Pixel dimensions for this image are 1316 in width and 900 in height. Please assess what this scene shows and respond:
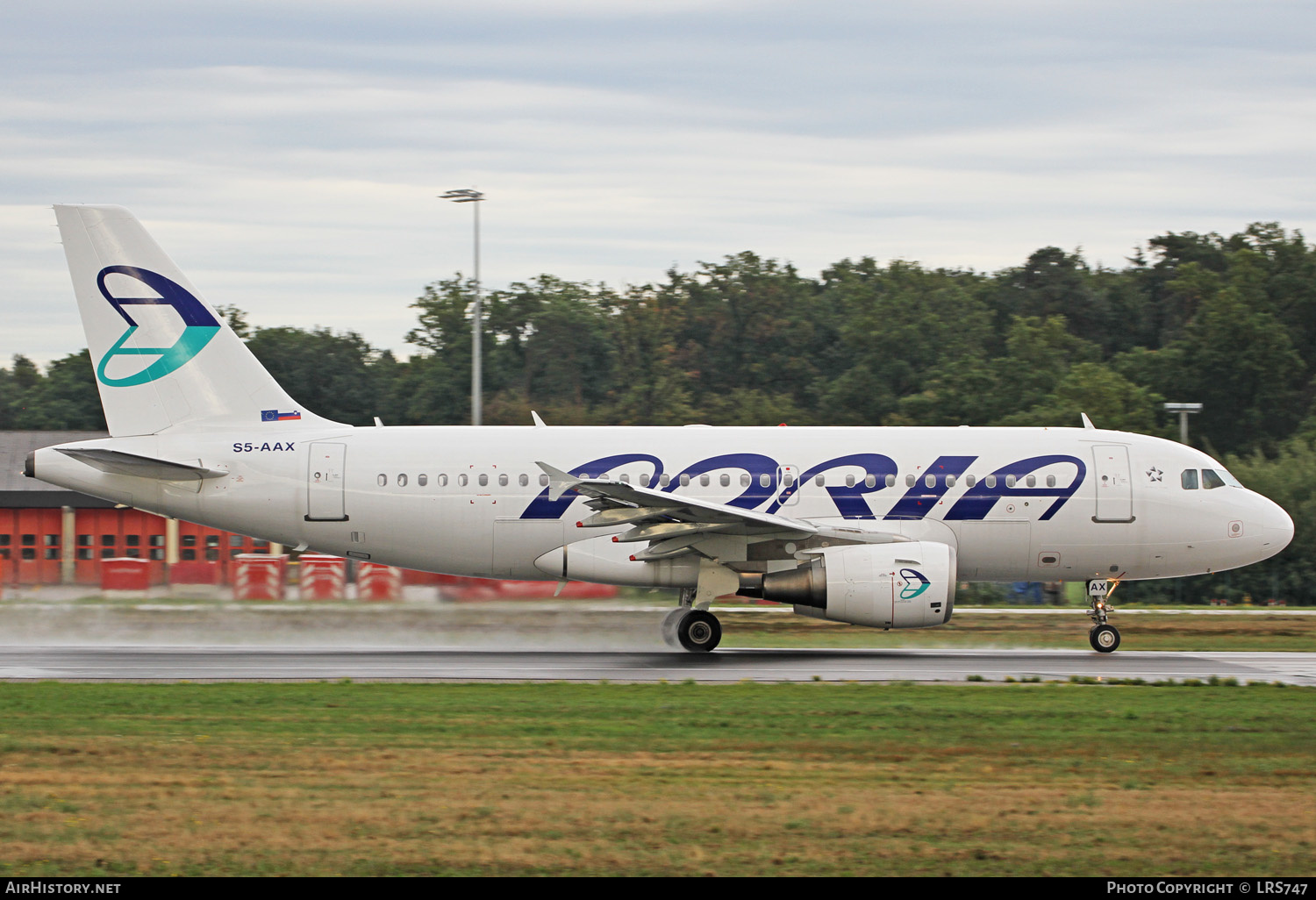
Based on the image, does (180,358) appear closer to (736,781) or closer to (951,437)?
(951,437)

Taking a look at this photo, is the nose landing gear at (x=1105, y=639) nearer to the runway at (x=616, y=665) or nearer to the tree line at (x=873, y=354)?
the runway at (x=616, y=665)

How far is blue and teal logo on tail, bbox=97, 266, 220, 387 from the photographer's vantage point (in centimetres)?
2217

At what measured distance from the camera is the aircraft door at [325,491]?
2173 cm

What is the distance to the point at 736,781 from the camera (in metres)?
10.8

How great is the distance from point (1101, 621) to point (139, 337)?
16188mm

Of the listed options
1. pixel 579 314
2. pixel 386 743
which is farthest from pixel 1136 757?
pixel 579 314

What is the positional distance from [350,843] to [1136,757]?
6999mm

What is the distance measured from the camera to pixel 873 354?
6125 cm

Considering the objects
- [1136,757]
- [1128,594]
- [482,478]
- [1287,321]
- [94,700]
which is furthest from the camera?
[1287,321]

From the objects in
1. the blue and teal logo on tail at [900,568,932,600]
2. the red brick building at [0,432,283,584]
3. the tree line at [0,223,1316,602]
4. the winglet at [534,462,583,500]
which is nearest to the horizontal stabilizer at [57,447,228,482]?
the winglet at [534,462,583,500]

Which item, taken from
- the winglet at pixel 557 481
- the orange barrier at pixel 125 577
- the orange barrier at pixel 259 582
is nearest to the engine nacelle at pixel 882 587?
the winglet at pixel 557 481

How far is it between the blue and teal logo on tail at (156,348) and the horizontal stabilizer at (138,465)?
1.45 meters

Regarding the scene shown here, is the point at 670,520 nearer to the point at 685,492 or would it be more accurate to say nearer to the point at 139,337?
the point at 685,492

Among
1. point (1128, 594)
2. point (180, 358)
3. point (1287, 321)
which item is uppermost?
point (1287, 321)
